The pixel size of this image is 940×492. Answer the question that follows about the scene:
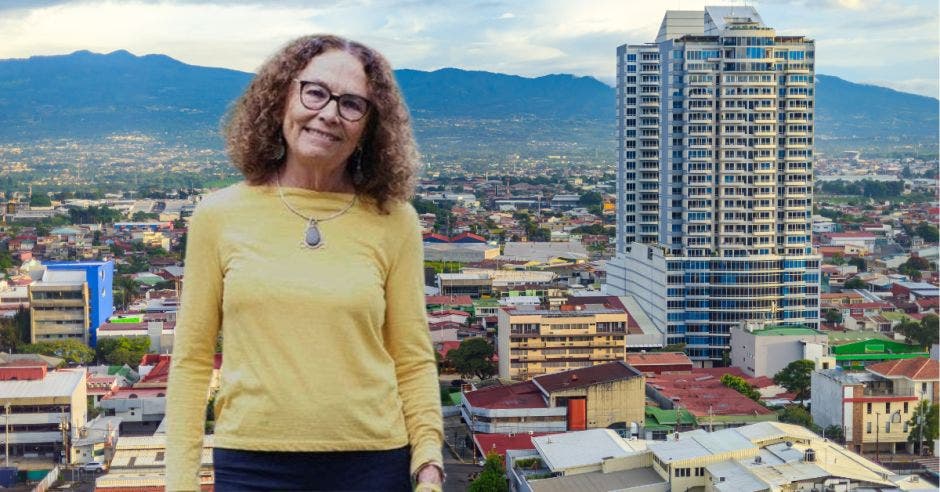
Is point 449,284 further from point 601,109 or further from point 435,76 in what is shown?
point 435,76

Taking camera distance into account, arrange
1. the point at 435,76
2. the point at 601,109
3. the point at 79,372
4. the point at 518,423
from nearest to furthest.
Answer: the point at 518,423, the point at 79,372, the point at 601,109, the point at 435,76

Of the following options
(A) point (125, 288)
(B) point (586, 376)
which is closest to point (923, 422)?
(B) point (586, 376)

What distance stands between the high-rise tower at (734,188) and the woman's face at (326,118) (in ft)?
37.9

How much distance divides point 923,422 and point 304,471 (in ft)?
27.8

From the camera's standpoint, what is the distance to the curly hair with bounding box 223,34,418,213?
1.17m

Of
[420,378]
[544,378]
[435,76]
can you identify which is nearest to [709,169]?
[544,378]

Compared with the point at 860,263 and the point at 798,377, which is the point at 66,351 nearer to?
the point at 798,377

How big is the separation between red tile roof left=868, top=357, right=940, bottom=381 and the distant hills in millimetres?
45085

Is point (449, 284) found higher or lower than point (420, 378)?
lower

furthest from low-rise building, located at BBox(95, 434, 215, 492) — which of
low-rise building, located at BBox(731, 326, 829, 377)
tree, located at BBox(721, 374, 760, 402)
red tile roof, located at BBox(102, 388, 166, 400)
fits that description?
low-rise building, located at BBox(731, 326, 829, 377)

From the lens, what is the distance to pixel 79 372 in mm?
10234

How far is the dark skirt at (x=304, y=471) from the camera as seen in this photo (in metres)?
1.12

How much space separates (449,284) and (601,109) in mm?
63690

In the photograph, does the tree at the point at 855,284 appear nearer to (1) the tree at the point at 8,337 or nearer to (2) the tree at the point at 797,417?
(2) the tree at the point at 797,417
